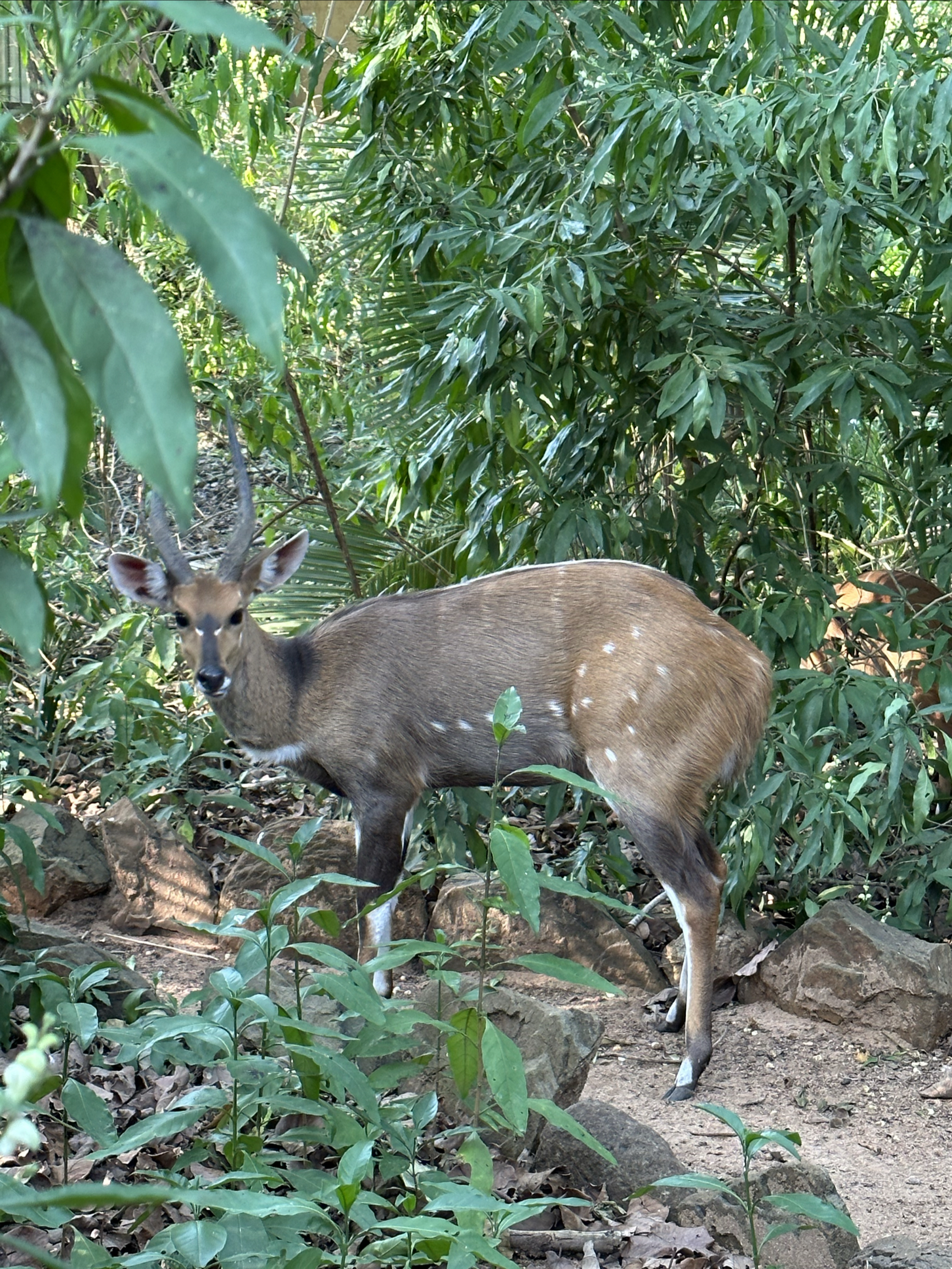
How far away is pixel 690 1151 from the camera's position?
404 cm

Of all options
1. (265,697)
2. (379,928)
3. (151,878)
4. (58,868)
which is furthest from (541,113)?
(58,868)

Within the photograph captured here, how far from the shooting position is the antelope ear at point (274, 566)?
16.6ft

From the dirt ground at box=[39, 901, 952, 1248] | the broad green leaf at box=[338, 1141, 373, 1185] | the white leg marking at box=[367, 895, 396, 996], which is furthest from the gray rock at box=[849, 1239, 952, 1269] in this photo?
the white leg marking at box=[367, 895, 396, 996]

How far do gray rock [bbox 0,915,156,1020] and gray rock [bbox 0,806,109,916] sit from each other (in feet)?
4.44

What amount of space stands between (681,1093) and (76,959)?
205 cm

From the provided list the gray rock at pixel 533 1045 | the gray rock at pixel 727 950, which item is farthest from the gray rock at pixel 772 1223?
the gray rock at pixel 727 950

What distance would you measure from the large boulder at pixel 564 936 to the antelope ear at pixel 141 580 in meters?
1.66

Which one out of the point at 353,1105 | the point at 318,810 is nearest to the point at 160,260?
the point at 318,810

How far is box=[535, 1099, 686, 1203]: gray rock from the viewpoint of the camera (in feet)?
10.8

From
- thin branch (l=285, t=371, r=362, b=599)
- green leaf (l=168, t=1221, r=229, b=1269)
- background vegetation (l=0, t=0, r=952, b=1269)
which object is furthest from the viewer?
thin branch (l=285, t=371, r=362, b=599)

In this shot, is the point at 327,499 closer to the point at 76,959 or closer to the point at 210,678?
the point at 210,678

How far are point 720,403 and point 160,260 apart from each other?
4592 millimetres

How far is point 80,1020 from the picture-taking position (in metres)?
2.77

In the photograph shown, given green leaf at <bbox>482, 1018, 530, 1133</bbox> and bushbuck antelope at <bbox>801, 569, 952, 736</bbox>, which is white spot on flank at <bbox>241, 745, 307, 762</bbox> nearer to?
bushbuck antelope at <bbox>801, 569, 952, 736</bbox>
